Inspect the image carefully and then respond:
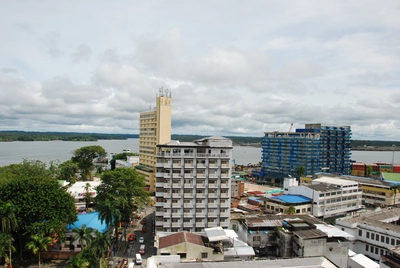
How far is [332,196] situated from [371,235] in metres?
15.8

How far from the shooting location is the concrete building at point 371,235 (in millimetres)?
29531

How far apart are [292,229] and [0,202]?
88.4 feet

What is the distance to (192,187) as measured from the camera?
32.9 metres

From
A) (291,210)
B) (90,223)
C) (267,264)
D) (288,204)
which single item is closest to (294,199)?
(288,204)

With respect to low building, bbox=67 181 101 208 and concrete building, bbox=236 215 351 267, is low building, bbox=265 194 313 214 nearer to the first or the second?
concrete building, bbox=236 215 351 267

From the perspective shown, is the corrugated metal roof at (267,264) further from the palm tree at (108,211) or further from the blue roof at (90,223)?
the blue roof at (90,223)

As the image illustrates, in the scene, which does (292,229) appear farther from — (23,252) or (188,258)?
(23,252)

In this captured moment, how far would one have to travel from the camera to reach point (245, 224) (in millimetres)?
30656

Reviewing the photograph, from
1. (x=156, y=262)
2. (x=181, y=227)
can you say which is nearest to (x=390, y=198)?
(x=181, y=227)

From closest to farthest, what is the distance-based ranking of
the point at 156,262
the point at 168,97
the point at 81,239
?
the point at 156,262 < the point at 81,239 < the point at 168,97

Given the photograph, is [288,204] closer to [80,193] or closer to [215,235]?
[215,235]

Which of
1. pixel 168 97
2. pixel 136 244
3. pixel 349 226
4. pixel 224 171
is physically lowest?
pixel 136 244

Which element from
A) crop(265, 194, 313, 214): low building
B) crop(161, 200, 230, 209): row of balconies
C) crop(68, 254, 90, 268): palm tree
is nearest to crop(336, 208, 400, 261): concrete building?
crop(265, 194, 313, 214): low building

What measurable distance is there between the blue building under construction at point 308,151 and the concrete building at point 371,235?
49.2 meters
